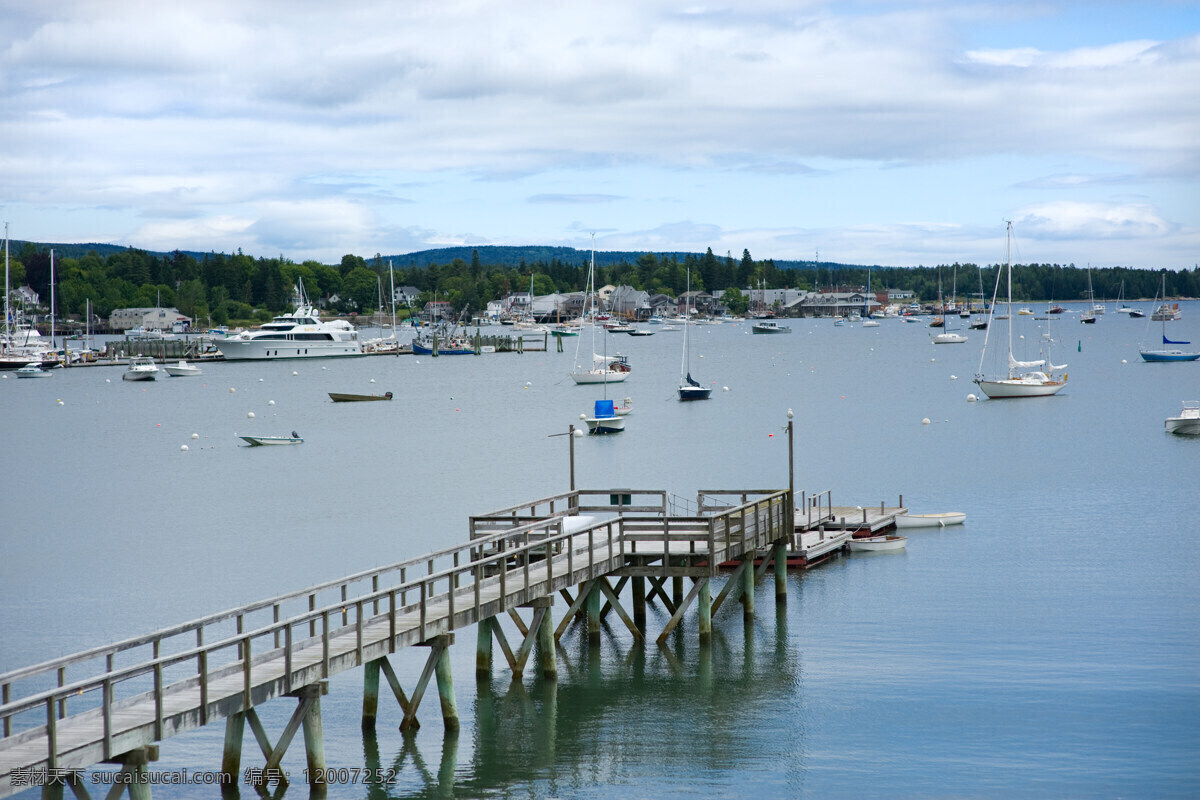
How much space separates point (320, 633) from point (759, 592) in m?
12.9

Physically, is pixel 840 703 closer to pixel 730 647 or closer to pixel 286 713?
pixel 730 647

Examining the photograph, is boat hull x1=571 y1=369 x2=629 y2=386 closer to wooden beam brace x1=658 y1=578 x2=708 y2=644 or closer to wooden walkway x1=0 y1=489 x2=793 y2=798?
wooden walkway x1=0 y1=489 x2=793 y2=798

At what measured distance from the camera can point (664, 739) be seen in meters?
24.7

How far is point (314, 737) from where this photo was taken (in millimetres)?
21047

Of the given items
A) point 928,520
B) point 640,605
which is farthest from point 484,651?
point 928,520

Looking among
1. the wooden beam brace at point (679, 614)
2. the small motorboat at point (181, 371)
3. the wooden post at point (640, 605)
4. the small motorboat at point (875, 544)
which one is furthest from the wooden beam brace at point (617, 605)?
the small motorboat at point (181, 371)

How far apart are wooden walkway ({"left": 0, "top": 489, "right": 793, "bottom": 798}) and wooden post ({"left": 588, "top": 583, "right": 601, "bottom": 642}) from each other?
178 millimetres

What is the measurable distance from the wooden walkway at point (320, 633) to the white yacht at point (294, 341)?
136215 mm

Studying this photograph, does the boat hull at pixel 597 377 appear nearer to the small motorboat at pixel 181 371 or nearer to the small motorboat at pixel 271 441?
the small motorboat at pixel 271 441

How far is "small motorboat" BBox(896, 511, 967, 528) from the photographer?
45.4 m

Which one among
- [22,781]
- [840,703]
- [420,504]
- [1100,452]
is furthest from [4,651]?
[1100,452]

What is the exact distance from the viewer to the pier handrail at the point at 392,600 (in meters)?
18.2

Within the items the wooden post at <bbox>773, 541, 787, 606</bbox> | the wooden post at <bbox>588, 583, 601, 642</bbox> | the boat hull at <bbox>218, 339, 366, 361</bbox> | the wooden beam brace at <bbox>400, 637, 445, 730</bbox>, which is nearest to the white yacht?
the boat hull at <bbox>218, 339, 366, 361</bbox>

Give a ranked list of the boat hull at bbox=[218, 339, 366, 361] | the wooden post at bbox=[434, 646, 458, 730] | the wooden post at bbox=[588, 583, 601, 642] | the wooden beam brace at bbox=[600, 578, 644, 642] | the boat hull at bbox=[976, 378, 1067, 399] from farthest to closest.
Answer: the boat hull at bbox=[218, 339, 366, 361], the boat hull at bbox=[976, 378, 1067, 399], the wooden post at bbox=[588, 583, 601, 642], the wooden beam brace at bbox=[600, 578, 644, 642], the wooden post at bbox=[434, 646, 458, 730]
